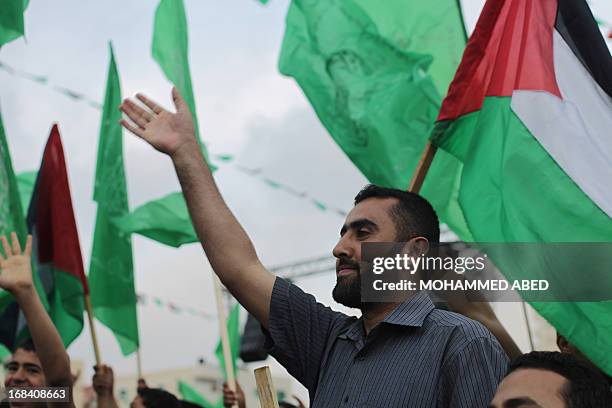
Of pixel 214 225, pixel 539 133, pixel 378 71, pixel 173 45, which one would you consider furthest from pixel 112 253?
pixel 214 225

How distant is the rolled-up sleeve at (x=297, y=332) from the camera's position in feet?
8.89

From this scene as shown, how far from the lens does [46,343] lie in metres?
4.09

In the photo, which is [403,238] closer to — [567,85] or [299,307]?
[299,307]

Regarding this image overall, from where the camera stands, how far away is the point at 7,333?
5980mm

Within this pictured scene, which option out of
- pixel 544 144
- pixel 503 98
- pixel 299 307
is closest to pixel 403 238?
pixel 299 307

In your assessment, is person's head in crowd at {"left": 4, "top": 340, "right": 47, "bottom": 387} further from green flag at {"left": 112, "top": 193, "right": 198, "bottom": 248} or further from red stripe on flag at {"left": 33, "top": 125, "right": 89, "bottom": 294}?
green flag at {"left": 112, "top": 193, "right": 198, "bottom": 248}

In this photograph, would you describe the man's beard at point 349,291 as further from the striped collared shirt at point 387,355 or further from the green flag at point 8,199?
the green flag at point 8,199

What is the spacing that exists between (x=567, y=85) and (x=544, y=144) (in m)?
0.34

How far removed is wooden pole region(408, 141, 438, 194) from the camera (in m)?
4.03

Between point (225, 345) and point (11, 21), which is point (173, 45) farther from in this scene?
point (225, 345)

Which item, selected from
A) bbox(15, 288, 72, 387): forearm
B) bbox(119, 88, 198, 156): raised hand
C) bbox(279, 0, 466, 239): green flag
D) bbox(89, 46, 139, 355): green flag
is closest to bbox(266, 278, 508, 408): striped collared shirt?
bbox(119, 88, 198, 156): raised hand

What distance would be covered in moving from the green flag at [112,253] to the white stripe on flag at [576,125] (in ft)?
10.6

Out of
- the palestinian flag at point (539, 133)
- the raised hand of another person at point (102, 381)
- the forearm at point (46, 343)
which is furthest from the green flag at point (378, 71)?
the forearm at point (46, 343)

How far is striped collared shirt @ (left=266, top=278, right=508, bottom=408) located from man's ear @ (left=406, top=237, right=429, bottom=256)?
0.47 ft
